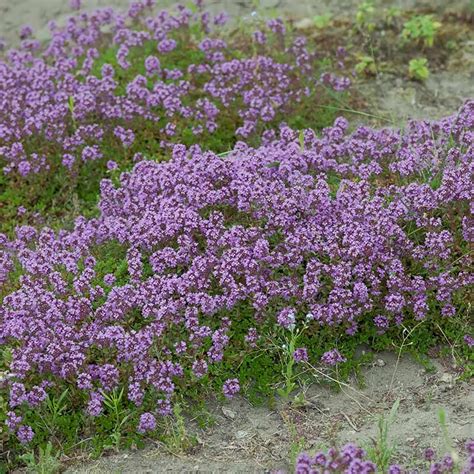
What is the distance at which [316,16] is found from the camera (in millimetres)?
9430

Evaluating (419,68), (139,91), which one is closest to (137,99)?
(139,91)

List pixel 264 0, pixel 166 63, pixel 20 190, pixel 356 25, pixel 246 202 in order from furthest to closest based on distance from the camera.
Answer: pixel 264 0 < pixel 356 25 < pixel 166 63 < pixel 20 190 < pixel 246 202

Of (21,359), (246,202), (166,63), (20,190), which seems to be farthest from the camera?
(166,63)

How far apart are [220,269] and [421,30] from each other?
436 cm

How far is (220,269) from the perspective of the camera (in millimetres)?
5715

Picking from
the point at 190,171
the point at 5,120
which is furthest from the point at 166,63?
the point at 190,171

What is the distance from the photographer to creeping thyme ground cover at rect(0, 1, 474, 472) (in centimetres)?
530

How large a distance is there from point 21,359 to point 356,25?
5646 millimetres

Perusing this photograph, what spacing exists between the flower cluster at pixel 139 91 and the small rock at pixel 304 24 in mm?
676

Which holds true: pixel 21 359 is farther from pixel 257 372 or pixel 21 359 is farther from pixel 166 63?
pixel 166 63

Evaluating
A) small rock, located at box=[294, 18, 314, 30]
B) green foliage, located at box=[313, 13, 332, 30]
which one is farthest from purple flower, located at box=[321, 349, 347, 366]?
small rock, located at box=[294, 18, 314, 30]

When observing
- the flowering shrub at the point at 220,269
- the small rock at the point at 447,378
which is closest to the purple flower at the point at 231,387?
the flowering shrub at the point at 220,269

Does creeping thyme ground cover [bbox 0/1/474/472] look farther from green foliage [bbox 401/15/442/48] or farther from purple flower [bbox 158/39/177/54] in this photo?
green foliage [bbox 401/15/442/48]

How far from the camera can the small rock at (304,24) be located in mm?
9609
